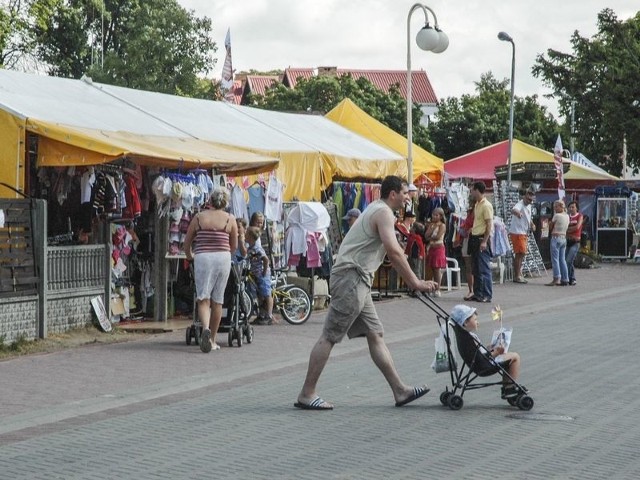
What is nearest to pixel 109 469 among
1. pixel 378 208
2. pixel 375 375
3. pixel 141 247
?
pixel 378 208

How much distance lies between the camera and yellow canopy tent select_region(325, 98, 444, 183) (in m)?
28.3

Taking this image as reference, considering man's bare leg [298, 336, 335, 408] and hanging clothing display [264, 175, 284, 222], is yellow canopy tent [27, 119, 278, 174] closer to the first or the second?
hanging clothing display [264, 175, 284, 222]

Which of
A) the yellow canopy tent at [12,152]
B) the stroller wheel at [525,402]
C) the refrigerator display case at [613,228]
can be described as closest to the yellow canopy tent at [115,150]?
the yellow canopy tent at [12,152]

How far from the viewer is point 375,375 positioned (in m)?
12.1

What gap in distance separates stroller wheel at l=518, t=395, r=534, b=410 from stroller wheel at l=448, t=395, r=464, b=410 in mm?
466

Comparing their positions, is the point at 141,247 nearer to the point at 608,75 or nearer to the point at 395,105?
→ the point at 608,75

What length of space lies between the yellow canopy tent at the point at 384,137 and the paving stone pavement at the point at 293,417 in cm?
1308

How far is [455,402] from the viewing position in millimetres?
9859

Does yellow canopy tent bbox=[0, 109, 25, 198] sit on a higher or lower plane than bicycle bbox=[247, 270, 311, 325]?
higher

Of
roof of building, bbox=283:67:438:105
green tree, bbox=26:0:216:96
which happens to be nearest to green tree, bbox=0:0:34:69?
green tree, bbox=26:0:216:96

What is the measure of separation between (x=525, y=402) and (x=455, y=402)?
21.9 inches

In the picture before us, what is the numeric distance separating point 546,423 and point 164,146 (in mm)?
8740

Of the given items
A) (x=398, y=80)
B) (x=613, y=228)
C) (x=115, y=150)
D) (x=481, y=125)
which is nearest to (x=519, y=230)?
(x=613, y=228)

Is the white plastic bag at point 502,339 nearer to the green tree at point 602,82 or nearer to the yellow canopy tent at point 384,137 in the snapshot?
the yellow canopy tent at point 384,137
